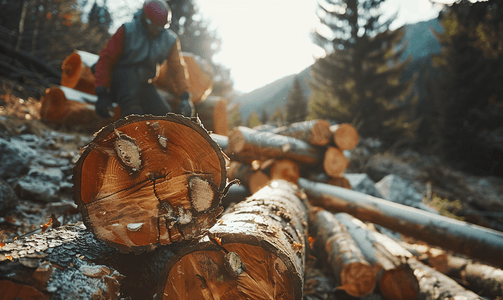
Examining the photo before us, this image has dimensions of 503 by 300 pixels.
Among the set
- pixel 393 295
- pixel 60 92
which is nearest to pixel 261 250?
pixel 393 295

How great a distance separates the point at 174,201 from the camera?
1056 mm

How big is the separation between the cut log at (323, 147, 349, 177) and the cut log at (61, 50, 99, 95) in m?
4.55

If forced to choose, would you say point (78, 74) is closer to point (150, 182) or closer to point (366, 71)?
point (150, 182)

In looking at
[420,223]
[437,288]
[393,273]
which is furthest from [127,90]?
[420,223]

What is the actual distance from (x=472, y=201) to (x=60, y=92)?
10.1 meters

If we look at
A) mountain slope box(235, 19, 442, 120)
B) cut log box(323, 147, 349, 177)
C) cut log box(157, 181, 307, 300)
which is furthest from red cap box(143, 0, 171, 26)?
mountain slope box(235, 19, 442, 120)

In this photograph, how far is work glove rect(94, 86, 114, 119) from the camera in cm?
271

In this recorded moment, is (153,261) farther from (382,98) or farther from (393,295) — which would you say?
(382,98)

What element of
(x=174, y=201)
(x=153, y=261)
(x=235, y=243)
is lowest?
(x=153, y=261)

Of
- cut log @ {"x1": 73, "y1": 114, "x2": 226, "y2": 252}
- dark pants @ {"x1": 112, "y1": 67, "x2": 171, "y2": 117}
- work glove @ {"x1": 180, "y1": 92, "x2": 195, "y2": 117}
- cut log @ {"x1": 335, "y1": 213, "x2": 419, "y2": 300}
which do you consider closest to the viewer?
cut log @ {"x1": 73, "y1": 114, "x2": 226, "y2": 252}

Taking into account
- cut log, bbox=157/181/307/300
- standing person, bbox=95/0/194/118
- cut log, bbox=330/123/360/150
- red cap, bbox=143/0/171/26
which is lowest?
cut log, bbox=157/181/307/300

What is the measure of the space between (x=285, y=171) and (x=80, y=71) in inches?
163

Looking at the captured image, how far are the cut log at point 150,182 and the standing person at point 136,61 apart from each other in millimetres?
2071

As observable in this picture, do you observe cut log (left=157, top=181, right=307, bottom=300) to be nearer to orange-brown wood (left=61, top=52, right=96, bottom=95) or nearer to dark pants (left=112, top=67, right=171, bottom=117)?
dark pants (left=112, top=67, right=171, bottom=117)
